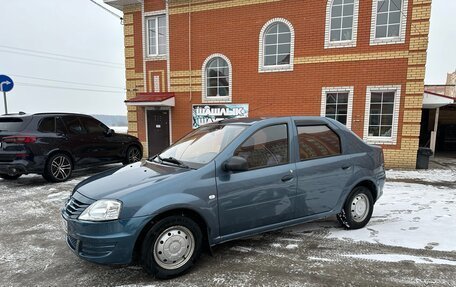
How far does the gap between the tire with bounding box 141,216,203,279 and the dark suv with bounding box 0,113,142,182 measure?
576 centimetres

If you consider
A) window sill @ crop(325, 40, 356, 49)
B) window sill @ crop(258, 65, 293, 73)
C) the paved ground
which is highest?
window sill @ crop(325, 40, 356, 49)

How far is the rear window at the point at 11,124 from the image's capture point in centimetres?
718

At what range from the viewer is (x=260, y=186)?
349cm

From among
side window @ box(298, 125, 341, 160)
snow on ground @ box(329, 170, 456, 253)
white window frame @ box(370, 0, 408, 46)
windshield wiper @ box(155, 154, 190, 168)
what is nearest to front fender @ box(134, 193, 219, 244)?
windshield wiper @ box(155, 154, 190, 168)

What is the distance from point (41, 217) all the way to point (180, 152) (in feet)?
10.3

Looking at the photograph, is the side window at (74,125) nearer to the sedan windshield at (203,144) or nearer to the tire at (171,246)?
the sedan windshield at (203,144)

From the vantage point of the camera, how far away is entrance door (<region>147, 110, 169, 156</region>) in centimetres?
1271

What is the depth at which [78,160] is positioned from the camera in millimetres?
8227

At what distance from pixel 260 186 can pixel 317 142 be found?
115 centimetres

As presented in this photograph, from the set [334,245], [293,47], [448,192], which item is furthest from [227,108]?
[334,245]

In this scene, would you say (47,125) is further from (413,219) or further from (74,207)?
(413,219)

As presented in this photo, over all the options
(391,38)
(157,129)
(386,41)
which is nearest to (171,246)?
(386,41)

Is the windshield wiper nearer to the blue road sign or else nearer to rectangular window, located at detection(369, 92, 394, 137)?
rectangular window, located at detection(369, 92, 394, 137)

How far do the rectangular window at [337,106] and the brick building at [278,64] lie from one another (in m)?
0.03
